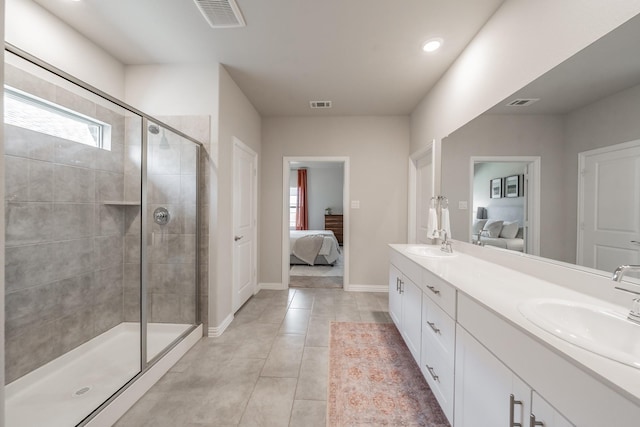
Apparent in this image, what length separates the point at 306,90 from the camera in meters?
2.86

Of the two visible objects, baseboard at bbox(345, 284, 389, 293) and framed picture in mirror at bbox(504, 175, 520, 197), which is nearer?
framed picture in mirror at bbox(504, 175, 520, 197)

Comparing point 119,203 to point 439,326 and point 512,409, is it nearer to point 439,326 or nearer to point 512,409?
point 439,326

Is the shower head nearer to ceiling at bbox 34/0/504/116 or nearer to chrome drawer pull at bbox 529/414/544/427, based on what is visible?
ceiling at bbox 34/0/504/116

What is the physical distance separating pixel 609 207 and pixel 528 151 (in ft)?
1.72

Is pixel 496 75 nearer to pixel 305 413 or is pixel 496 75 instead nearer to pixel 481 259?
pixel 481 259

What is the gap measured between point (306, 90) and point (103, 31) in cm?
180

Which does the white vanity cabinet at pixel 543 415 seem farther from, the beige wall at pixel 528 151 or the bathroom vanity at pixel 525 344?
the beige wall at pixel 528 151

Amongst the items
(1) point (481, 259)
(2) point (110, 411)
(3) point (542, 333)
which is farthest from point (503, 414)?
(2) point (110, 411)

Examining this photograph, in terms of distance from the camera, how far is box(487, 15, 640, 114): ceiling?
0.95 m

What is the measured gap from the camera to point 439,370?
1.42m

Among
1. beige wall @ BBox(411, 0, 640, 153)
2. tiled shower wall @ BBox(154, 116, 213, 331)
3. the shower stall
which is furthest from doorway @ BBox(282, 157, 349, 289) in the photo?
beige wall @ BBox(411, 0, 640, 153)

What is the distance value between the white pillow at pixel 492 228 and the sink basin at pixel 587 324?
817 millimetres

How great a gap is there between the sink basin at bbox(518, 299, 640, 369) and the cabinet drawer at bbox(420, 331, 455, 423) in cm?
52

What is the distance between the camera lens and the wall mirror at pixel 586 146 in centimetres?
97
